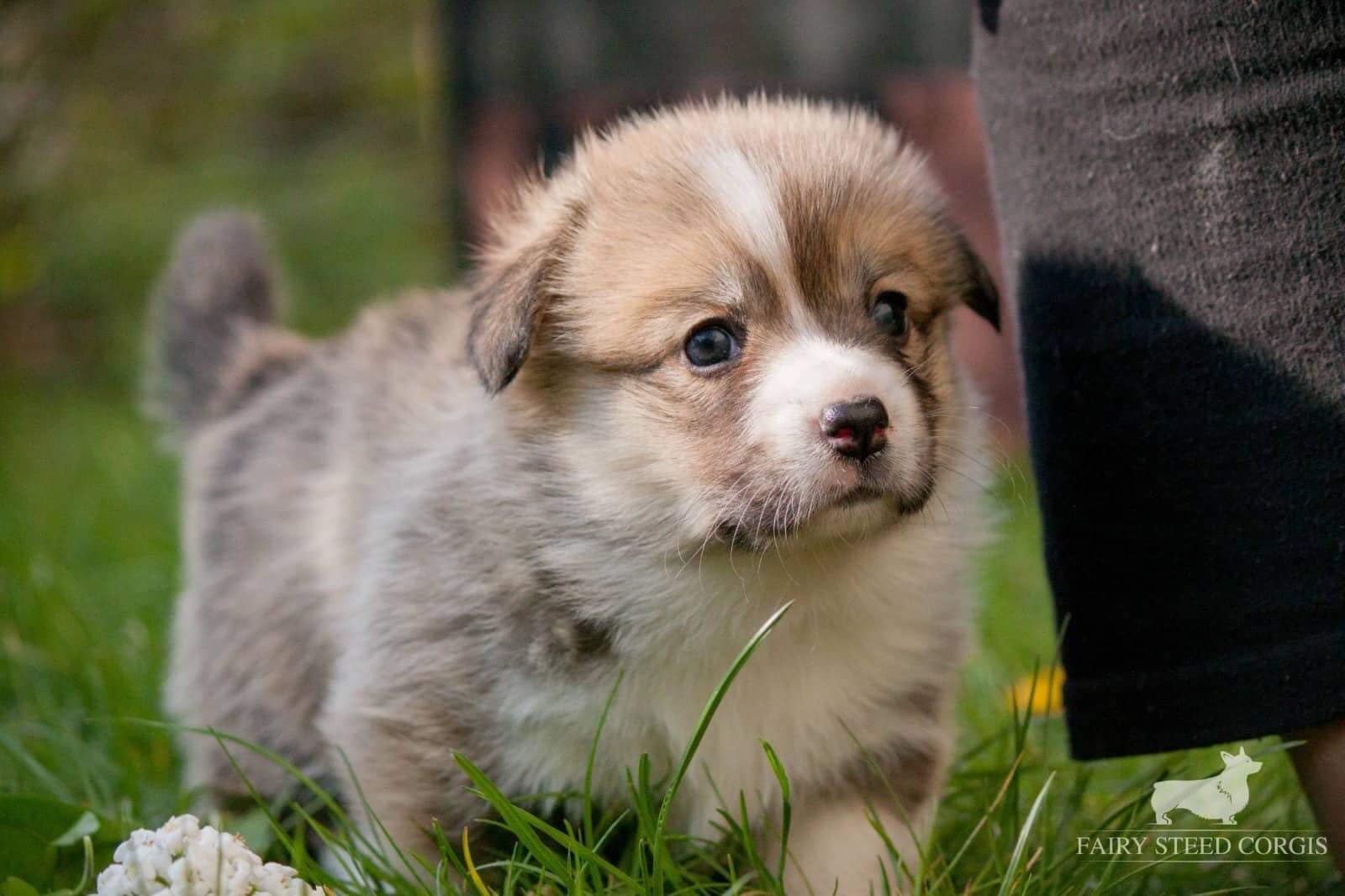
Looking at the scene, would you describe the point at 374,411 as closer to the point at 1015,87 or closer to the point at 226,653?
the point at 226,653

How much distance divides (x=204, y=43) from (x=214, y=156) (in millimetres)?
1710

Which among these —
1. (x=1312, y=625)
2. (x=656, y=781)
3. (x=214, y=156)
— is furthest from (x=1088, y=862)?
(x=214, y=156)

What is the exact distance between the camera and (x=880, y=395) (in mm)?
2176

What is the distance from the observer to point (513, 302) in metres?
2.38

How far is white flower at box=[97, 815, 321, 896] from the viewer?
1911 millimetres

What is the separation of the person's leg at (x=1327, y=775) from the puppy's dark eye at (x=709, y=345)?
104cm

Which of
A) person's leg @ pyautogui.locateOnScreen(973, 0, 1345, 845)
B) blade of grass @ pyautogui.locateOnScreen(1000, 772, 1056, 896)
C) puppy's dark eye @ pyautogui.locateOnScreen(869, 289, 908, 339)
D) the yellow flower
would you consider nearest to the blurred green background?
the yellow flower

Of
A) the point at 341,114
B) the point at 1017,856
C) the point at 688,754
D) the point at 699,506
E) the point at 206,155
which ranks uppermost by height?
the point at 341,114

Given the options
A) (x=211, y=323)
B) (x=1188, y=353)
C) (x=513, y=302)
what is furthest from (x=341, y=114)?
(x=1188, y=353)

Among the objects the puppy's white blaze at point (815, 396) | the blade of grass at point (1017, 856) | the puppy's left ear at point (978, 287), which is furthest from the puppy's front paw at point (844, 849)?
the puppy's left ear at point (978, 287)

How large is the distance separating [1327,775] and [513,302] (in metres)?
1.45

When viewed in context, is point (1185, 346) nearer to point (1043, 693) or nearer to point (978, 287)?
point (978, 287)

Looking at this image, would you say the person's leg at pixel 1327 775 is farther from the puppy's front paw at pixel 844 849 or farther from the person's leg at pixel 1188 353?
the puppy's front paw at pixel 844 849

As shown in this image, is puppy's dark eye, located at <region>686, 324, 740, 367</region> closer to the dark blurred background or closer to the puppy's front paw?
the puppy's front paw
